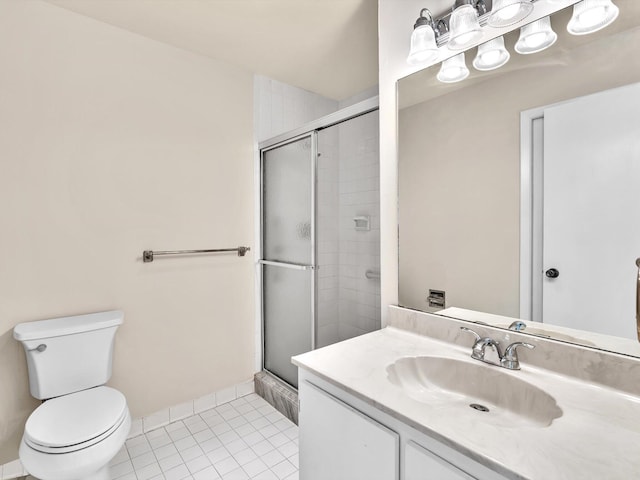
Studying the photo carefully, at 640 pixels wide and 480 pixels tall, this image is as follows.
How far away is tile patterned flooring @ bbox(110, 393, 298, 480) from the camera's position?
5.50 feet

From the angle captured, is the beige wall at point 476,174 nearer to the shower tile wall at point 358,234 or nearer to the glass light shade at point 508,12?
the glass light shade at point 508,12

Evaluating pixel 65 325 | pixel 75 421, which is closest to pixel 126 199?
pixel 65 325

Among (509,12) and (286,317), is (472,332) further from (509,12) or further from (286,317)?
(286,317)

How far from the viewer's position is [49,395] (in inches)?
62.6

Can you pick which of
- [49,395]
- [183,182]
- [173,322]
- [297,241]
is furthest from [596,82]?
[49,395]

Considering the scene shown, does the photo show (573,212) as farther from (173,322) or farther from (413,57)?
(173,322)

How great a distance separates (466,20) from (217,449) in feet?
7.87

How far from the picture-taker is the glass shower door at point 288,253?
2211 mm

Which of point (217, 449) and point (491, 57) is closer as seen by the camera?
point (491, 57)

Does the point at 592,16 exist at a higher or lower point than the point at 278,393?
higher

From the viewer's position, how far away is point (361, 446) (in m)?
0.94

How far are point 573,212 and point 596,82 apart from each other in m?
0.40

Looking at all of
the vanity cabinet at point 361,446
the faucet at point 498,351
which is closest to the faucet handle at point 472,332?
the faucet at point 498,351

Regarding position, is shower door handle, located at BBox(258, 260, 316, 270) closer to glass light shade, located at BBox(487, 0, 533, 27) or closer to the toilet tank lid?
the toilet tank lid
